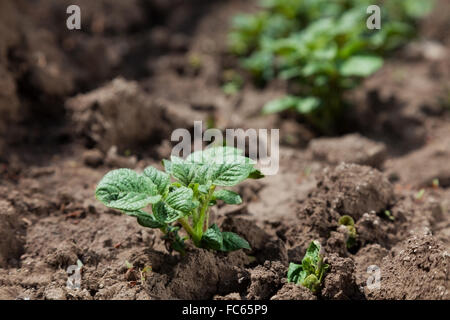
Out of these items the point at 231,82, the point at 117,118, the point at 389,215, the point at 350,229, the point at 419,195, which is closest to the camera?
the point at 350,229

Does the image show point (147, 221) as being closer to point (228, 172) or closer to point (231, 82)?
point (228, 172)

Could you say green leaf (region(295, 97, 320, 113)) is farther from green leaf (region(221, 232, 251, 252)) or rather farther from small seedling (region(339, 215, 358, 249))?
green leaf (region(221, 232, 251, 252))

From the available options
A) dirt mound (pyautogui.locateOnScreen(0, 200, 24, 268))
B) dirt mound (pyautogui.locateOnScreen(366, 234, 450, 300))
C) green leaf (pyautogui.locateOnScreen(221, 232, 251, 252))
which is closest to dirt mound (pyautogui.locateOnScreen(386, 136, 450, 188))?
dirt mound (pyautogui.locateOnScreen(366, 234, 450, 300))

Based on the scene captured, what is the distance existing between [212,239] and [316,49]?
6.05ft

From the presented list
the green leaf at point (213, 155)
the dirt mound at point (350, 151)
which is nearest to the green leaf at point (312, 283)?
the green leaf at point (213, 155)

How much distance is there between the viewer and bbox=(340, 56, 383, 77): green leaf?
10.0 feet

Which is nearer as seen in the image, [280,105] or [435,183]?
[435,183]

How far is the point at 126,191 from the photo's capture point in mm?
1822

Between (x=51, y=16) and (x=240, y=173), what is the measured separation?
2.64 metres

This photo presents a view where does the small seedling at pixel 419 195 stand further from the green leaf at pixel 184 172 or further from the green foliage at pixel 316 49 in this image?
the green leaf at pixel 184 172

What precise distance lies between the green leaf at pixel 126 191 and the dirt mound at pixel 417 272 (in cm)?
98

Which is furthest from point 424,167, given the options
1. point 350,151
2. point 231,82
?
point 231,82

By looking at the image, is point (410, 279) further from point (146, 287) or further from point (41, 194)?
point (41, 194)
